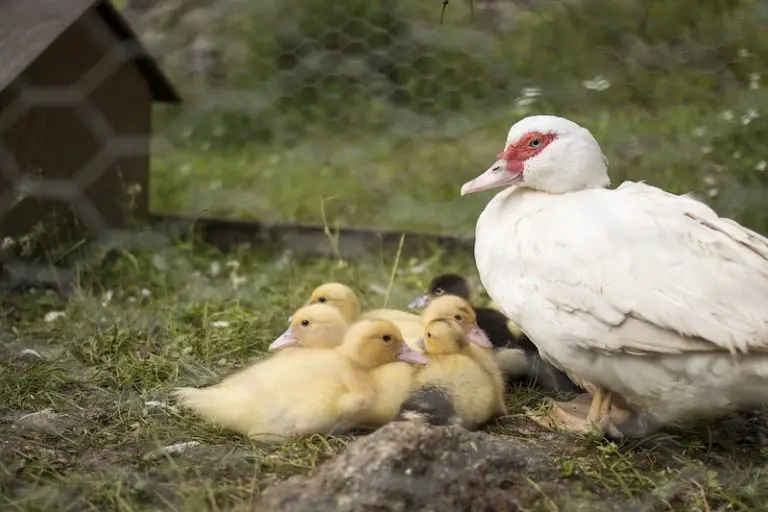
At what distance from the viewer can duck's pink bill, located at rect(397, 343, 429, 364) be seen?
5.81ft

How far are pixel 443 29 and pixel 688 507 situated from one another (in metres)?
2.21

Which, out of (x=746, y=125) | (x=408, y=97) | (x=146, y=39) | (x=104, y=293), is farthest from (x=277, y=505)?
(x=146, y=39)

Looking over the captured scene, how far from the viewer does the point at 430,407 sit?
169 cm

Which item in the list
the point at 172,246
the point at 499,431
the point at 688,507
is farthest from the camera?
the point at 172,246

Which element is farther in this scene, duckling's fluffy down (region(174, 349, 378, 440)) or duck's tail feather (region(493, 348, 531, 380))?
duck's tail feather (region(493, 348, 531, 380))

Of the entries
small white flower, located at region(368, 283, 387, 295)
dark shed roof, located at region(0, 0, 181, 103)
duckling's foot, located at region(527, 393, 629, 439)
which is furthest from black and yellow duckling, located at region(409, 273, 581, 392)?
Answer: dark shed roof, located at region(0, 0, 181, 103)

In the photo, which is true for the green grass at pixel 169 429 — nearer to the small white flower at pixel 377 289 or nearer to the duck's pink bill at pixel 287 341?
the small white flower at pixel 377 289

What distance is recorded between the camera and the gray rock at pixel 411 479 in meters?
1.35

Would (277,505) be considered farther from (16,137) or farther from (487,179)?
(16,137)

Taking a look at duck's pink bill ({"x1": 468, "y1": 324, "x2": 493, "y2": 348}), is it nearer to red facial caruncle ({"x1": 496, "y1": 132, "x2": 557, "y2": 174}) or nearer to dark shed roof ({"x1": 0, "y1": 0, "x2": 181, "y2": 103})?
red facial caruncle ({"x1": 496, "y1": 132, "x2": 557, "y2": 174})

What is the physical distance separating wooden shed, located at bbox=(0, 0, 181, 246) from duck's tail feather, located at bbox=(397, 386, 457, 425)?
4.32ft

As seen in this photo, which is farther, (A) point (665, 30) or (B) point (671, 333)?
(A) point (665, 30)

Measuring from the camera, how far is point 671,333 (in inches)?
60.1

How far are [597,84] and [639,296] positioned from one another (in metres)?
1.77
